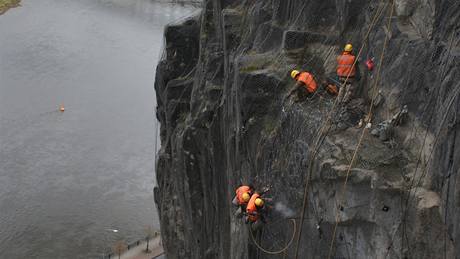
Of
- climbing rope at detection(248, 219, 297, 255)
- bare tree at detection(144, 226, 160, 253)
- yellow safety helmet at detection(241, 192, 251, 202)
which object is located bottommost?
bare tree at detection(144, 226, 160, 253)

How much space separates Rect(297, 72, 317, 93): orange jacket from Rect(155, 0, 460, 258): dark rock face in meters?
0.29

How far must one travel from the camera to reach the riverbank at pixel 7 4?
8325 centimetres

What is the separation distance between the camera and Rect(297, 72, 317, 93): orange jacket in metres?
12.6

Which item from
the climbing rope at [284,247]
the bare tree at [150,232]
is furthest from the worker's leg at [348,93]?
the bare tree at [150,232]

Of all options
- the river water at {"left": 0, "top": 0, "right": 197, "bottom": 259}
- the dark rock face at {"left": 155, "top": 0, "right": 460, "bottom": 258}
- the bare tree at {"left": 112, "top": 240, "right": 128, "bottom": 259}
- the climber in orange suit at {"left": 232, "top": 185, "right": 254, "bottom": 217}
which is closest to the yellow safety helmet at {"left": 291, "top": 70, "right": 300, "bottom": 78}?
the dark rock face at {"left": 155, "top": 0, "right": 460, "bottom": 258}

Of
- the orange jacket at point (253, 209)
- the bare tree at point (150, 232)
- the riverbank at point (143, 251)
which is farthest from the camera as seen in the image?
the bare tree at point (150, 232)

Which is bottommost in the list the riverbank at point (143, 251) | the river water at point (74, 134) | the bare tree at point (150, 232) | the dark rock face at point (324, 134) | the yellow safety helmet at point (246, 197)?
the bare tree at point (150, 232)

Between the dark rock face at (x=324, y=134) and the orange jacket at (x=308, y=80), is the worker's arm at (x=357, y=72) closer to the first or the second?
the dark rock face at (x=324, y=134)

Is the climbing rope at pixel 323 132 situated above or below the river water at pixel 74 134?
above

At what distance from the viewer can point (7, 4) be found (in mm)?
85688

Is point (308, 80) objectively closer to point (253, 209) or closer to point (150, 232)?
point (253, 209)

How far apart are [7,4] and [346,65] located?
85.9 m

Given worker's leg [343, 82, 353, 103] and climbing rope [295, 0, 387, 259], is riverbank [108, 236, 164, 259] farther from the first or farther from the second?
worker's leg [343, 82, 353, 103]

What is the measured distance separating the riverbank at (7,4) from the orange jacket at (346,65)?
8151 cm
